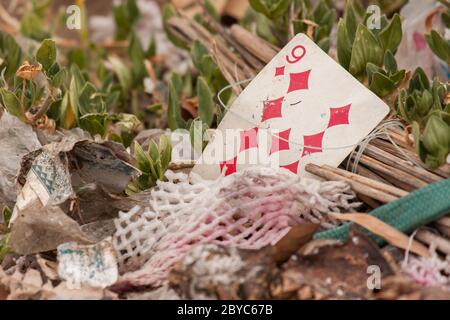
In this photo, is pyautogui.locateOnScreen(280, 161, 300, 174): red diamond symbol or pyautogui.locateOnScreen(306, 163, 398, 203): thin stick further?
pyautogui.locateOnScreen(280, 161, 300, 174): red diamond symbol

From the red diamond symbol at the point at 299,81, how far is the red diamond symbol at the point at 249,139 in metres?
0.09

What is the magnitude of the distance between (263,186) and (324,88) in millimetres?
232

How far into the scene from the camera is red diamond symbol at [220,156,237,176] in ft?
4.01

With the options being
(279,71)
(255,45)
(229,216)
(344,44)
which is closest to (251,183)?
(229,216)

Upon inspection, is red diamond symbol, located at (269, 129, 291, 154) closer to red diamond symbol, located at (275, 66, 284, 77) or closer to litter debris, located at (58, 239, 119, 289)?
red diamond symbol, located at (275, 66, 284, 77)

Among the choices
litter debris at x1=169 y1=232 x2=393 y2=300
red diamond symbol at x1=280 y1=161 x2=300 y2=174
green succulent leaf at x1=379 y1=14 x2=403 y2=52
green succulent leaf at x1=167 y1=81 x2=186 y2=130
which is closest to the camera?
litter debris at x1=169 y1=232 x2=393 y2=300

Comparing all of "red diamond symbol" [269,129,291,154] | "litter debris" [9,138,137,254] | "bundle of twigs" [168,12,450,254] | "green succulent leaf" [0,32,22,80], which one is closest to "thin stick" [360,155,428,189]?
"bundle of twigs" [168,12,450,254]

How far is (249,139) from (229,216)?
7.8 inches

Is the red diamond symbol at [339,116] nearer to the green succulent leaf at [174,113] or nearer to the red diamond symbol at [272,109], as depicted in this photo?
the red diamond symbol at [272,109]

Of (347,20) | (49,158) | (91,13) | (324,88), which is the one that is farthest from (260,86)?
(91,13)

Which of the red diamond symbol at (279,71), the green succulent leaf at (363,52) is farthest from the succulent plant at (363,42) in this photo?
Result: the red diamond symbol at (279,71)

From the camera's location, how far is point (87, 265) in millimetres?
1045

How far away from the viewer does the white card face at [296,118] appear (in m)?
1.21
